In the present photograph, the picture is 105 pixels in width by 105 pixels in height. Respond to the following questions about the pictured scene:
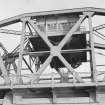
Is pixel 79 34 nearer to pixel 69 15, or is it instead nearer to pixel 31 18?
pixel 69 15

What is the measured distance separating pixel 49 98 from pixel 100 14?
9308mm

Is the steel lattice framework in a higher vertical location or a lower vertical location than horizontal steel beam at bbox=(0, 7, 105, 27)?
lower

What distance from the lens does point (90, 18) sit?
82.5ft

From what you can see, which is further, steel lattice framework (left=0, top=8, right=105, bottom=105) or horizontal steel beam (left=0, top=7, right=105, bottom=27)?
horizontal steel beam (left=0, top=7, right=105, bottom=27)

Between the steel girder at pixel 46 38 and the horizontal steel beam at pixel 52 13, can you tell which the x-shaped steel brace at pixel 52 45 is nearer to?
the steel girder at pixel 46 38

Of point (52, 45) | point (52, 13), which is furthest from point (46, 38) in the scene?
point (52, 13)

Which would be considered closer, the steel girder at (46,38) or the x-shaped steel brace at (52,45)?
the steel girder at (46,38)

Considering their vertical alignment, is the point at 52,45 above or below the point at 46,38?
below

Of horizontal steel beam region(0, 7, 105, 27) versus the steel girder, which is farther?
horizontal steel beam region(0, 7, 105, 27)

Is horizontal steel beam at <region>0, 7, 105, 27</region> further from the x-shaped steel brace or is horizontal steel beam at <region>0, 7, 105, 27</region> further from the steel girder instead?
the x-shaped steel brace

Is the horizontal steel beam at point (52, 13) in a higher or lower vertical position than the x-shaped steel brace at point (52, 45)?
higher

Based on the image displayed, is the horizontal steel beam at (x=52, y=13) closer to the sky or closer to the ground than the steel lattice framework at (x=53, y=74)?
closer to the sky

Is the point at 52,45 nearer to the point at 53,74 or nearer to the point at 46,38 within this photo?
the point at 46,38

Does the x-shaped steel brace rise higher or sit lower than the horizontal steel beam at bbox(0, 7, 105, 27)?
lower
